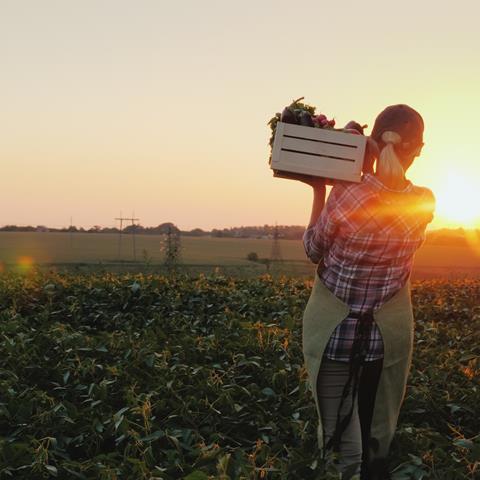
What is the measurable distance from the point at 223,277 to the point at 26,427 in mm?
5818

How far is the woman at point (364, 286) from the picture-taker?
2680 millimetres

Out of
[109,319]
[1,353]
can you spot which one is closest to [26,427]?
[1,353]

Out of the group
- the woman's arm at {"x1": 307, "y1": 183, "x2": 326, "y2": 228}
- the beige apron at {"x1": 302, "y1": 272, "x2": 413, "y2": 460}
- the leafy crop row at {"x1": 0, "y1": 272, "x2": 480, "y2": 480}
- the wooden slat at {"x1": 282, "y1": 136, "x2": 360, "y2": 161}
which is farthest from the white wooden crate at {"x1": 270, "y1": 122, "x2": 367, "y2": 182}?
the leafy crop row at {"x1": 0, "y1": 272, "x2": 480, "y2": 480}

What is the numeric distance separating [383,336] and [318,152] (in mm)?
922

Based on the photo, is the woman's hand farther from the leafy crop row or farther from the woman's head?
the leafy crop row

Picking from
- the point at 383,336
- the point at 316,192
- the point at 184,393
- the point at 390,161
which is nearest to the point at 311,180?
the point at 316,192

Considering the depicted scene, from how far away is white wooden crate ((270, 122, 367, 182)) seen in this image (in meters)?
2.66

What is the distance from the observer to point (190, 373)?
4629mm

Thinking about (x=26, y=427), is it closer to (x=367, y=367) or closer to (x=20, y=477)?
(x=20, y=477)

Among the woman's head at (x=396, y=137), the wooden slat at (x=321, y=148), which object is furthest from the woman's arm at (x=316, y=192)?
the woman's head at (x=396, y=137)

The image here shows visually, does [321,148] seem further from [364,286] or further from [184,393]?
[184,393]

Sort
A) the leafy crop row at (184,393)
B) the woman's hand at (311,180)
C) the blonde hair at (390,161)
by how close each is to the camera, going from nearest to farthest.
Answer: the blonde hair at (390,161) < the woman's hand at (311,180) < the leafy crop row at (184,393)

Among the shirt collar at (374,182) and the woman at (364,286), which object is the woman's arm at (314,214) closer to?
the woman at (364,286)

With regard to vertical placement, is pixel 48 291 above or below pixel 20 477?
above
